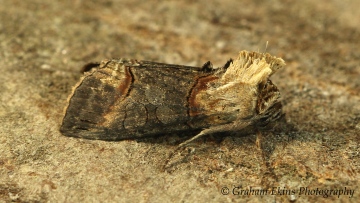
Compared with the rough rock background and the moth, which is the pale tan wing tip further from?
the rough rock background

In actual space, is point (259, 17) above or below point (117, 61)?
above

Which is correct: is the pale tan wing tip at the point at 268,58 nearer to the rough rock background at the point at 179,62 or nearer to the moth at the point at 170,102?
the moth at the point at 170,102

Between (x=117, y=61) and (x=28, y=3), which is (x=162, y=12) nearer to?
(x=28, y=3)

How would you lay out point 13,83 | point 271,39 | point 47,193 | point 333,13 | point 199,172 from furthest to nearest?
point 333,13 → point 271,39 → point 13,83 → point 199,172 → point 47,193

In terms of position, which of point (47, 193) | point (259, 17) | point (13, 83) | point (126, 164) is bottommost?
point (47, 193)

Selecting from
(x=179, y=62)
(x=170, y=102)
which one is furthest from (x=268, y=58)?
(x=179, y=62)

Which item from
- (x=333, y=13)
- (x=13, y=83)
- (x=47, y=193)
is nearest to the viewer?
(x=47, y=193)

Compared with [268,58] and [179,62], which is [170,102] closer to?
[268,58]

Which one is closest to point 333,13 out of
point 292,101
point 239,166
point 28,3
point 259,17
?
point 259,17
